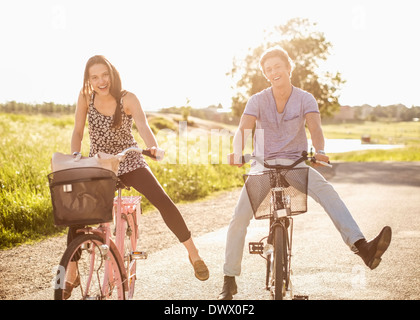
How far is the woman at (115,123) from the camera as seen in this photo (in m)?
3.84

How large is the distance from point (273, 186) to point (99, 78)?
1464 millimetres

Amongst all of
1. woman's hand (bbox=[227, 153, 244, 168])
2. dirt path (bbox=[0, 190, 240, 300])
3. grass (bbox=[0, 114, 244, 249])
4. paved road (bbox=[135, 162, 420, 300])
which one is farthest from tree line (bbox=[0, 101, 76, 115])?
woman's hand (bbox=[227, 153, 244, 168])

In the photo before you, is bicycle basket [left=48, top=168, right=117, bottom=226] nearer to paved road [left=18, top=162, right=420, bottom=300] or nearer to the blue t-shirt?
the blue t-shirt

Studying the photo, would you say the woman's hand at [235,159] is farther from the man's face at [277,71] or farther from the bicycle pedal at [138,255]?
the bicycle pedal at [138,255]

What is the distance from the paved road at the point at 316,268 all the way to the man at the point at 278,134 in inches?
28.9

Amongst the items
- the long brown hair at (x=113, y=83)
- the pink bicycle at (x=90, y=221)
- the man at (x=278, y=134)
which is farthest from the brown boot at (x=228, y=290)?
the long brown hair at (x=113, y=83)

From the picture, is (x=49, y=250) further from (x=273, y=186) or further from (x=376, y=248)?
(x=376, y=248)

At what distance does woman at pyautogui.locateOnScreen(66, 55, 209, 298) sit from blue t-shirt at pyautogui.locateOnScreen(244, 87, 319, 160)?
834 millimetres

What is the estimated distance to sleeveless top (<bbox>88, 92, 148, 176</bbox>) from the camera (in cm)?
388

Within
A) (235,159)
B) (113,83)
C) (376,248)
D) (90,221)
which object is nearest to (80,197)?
(90,221)

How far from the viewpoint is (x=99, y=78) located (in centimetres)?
382
